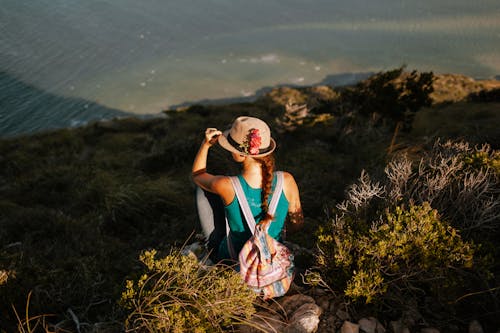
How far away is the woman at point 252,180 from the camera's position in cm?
276

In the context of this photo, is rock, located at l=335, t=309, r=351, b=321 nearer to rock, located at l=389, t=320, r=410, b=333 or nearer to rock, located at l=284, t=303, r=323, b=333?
rock, located at l=284, t=303, r=323, b=333

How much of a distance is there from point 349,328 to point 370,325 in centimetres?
18

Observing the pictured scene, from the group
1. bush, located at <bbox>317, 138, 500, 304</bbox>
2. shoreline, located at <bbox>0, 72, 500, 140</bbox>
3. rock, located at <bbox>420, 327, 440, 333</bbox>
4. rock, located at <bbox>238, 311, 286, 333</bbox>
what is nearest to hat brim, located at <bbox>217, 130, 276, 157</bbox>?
bush, located at <bbox>317, 138, 500, 304</bbox>

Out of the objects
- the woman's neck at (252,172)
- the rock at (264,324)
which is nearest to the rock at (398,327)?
the rock at (264,324)

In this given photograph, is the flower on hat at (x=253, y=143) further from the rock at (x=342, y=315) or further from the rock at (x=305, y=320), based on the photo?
the rock at (x=342, y=315)

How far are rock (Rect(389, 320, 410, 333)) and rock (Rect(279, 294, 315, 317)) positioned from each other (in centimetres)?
64

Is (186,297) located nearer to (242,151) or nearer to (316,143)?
(242,151)

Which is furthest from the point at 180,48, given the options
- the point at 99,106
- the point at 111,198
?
the point at 111,198

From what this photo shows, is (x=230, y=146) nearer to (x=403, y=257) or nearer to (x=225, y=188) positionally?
(x=225, y=188)

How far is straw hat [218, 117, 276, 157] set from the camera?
2702 mm

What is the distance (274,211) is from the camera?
286 cm

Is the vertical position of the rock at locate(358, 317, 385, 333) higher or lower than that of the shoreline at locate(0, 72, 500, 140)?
higher

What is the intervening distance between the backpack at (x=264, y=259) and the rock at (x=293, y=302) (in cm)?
8

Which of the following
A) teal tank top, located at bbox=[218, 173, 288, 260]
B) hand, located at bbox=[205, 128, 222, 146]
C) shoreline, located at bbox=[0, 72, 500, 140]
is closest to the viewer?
teal tank top, located at bbox=[218, 173, 288, 260]
